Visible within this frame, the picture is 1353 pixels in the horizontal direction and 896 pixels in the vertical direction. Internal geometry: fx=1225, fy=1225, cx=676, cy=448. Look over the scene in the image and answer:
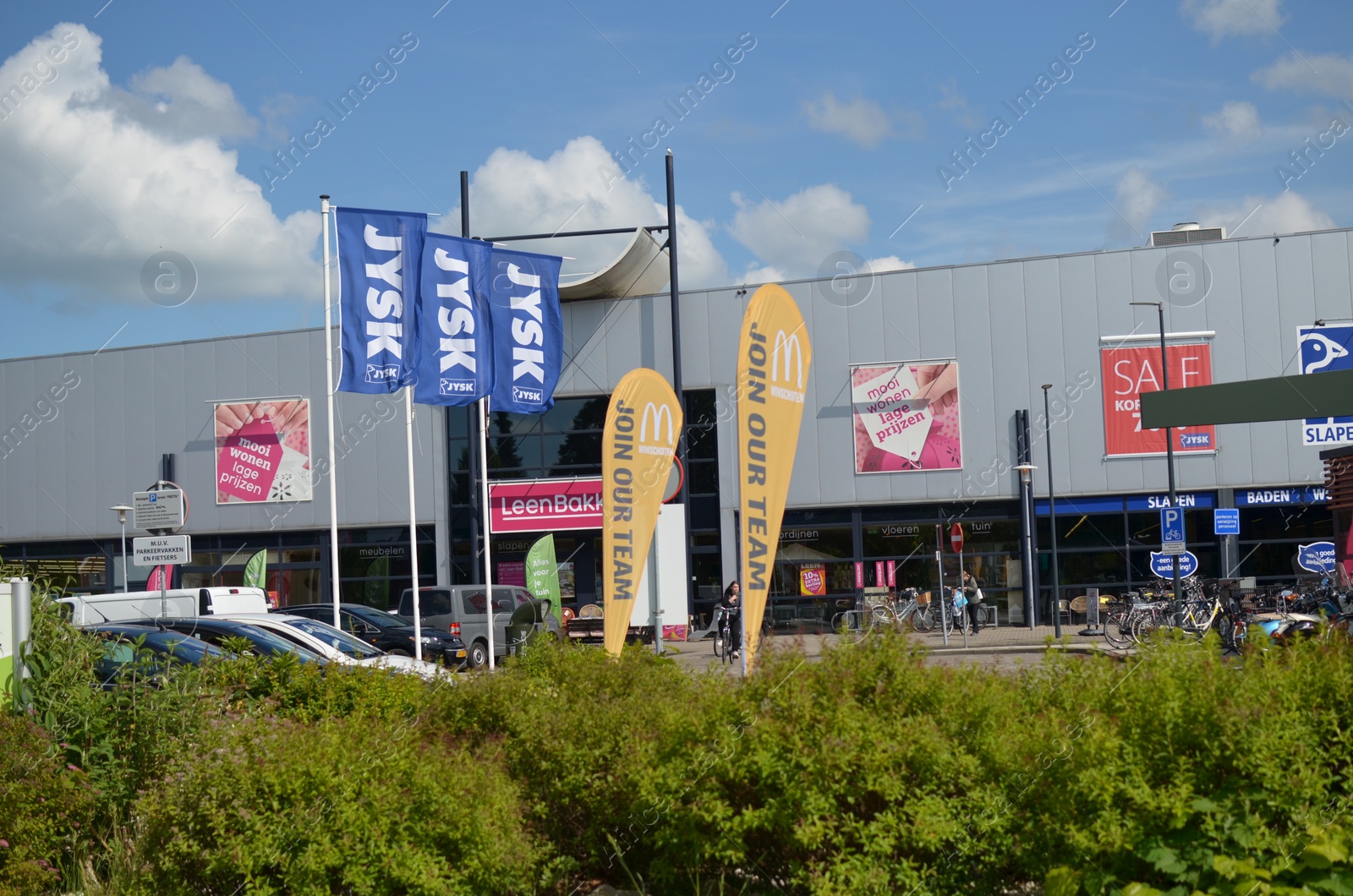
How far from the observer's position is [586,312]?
3494cm

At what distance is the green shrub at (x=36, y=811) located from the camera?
614cm

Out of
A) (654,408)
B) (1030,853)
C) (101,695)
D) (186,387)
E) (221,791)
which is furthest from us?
(186,387)

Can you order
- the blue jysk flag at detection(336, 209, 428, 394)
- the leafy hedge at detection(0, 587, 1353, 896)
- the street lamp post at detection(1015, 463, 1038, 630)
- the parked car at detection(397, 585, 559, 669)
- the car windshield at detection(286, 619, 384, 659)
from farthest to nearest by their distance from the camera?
the street lamp post at detection(1015, 463, 1038, 630)
the parked car at detection(397, 585, 559, 669)
the blue jysk flag at detection(336, 209, 428, 394)
the car windshield at detection(286, 619, 384, 659)
the leafy hedge at detection(0, 587, 1353, 896)

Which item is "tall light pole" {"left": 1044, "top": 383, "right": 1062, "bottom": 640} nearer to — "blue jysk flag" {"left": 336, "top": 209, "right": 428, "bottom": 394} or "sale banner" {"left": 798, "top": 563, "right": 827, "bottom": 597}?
"sale banner" {"left": 798, "top": 563, "right": 827, "bottom": 597}

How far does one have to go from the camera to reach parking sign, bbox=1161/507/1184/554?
85.8 feet

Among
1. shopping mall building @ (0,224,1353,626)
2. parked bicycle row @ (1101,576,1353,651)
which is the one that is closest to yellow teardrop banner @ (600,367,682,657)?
parked bicycle row @ (1101,576,1353,651)

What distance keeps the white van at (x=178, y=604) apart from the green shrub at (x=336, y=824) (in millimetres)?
15983

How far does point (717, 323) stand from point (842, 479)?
18.2 ft

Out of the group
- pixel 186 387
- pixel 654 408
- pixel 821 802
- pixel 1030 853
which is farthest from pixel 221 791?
pixel 186 387

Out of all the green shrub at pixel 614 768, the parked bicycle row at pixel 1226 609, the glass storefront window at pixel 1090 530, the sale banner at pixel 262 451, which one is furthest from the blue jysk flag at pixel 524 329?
the sale banner at pixel 262 451

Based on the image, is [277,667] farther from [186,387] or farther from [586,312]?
[186,387]

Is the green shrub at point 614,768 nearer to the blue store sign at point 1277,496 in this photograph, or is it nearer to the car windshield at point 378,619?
the car windshield at point 378,619

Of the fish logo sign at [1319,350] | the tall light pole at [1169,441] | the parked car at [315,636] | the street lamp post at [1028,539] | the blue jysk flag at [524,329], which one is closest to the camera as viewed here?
the parked car at [315,636]

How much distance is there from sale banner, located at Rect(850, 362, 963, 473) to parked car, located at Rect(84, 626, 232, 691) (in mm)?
22397
